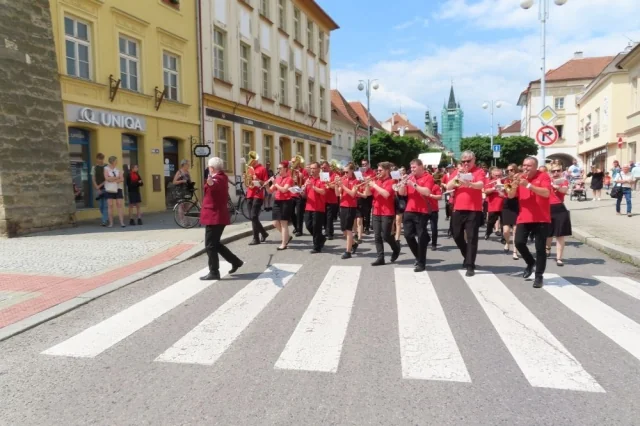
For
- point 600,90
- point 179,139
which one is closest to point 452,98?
point 600,90

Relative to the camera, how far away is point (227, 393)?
345 centimetres

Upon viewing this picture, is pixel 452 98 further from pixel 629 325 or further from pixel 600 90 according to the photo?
pixel 629 325

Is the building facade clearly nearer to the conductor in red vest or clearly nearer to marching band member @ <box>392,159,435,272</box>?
the conductor in red vest

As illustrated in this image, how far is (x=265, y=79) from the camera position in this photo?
26906 mm

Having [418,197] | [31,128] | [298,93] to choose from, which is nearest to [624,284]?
[418,197]

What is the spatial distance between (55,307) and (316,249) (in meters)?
5.06

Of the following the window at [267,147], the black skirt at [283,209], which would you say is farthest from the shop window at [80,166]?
the window at [267,147]

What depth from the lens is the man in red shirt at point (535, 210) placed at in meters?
6.70

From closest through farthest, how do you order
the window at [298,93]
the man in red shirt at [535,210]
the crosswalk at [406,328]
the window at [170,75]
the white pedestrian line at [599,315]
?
1. the crosswalk at [406,328]
2. the white pedestrian line at [599,315]
3. the man in red shirt at [535,210]
4. the window at [170,75]
5. the window at [298,93]

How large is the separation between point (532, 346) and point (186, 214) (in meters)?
9.87

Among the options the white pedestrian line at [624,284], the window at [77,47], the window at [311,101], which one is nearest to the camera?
the white pedestrian line at [624,284]

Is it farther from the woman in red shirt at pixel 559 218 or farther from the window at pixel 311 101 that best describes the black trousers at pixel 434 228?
the window at pixel 311 101

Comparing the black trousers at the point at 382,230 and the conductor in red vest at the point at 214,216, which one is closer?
the conductor in red vest at the point at 214,216

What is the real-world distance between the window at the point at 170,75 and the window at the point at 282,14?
1093cm
